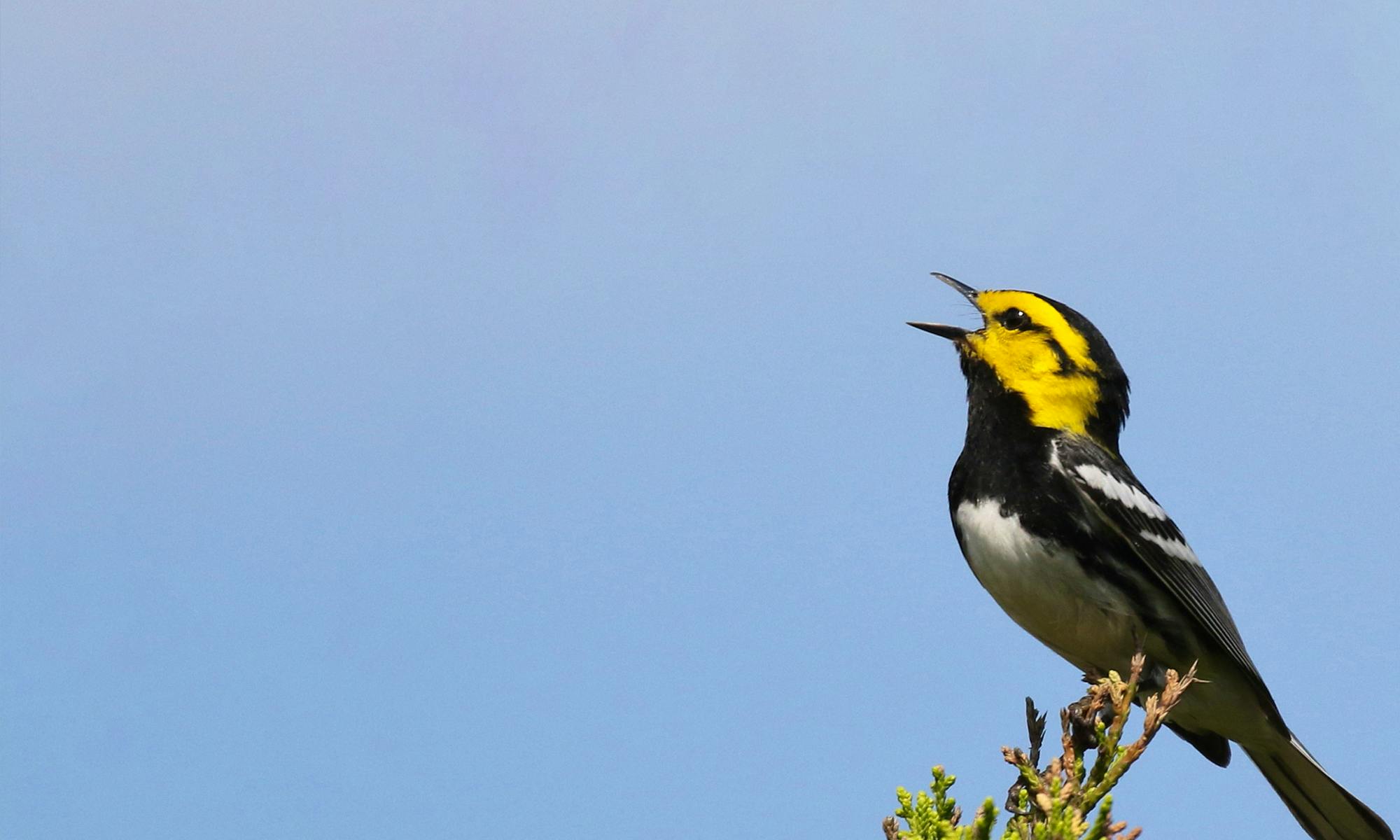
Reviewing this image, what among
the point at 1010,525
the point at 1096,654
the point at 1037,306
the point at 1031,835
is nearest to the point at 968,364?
the point at 1037,306

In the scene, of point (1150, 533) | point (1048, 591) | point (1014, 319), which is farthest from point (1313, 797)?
point (1014, 319)

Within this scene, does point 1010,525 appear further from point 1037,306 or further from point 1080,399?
point 1037,306

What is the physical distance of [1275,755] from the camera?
19.2 feet

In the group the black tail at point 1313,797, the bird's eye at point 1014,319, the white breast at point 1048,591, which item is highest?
the bird's eye at point 1014,319

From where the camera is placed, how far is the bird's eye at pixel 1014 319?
638 centimetres

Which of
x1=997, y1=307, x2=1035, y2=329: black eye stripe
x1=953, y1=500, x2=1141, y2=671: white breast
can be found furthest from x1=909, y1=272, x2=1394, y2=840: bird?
x1=997, y1=307, x2=1035, y2=329: black eye stripe

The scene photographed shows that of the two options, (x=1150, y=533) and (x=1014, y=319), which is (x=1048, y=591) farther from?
(x=1014, y=319)

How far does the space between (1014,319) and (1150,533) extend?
139cm

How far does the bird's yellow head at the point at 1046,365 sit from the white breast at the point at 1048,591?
710 mm

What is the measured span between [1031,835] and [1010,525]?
1.71m

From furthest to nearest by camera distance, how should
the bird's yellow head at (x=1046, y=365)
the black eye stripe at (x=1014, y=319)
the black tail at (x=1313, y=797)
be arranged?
1. the black eye stripe at (x=1014, y=319)
2. the bird's yellow head at (x=1046, y=365)
3. the black tail at (x=1313, y=797)

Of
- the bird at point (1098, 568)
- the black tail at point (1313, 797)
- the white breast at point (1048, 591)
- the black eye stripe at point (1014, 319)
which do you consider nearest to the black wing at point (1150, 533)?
the bird at point (1098, 568)

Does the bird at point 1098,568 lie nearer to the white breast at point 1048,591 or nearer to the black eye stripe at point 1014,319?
the white breast at point 1048,591

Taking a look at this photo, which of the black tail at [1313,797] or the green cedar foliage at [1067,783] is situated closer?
the green cedar foliage at [1067,783]
